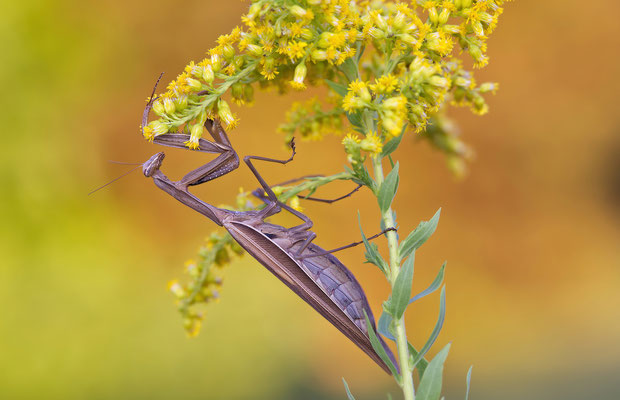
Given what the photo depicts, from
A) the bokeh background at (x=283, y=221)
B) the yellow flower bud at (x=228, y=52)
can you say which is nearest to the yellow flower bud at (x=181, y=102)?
the yellow flower bud at (x=228, y=52)

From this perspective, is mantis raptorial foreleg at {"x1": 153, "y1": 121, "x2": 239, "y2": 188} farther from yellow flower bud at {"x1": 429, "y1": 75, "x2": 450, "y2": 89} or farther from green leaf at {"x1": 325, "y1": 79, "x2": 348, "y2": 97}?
yellow flower bud at {"x1": 429, "y1": 75, "x2": 450, "y2": 89}

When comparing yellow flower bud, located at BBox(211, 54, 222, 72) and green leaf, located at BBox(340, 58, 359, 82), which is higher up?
yellow flower bud, located at BBox(211, 54, 222, 72)

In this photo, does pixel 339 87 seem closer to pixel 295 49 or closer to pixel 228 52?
pixel 295 49

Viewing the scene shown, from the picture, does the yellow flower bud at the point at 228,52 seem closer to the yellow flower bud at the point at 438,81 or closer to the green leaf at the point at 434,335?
the yellow flower bud at the point at 438,81

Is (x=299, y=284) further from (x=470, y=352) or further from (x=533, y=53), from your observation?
(x=533, y=53)

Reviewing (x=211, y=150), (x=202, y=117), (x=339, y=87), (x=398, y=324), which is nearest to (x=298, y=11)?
(x=339, y=87)

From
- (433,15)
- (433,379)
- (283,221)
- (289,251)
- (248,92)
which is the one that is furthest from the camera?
(283,221)

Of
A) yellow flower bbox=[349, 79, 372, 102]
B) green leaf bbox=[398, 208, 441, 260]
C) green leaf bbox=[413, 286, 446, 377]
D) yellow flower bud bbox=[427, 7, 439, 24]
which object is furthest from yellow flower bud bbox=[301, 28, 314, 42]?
green leaf bbox=[413, 286, 446, 377]
